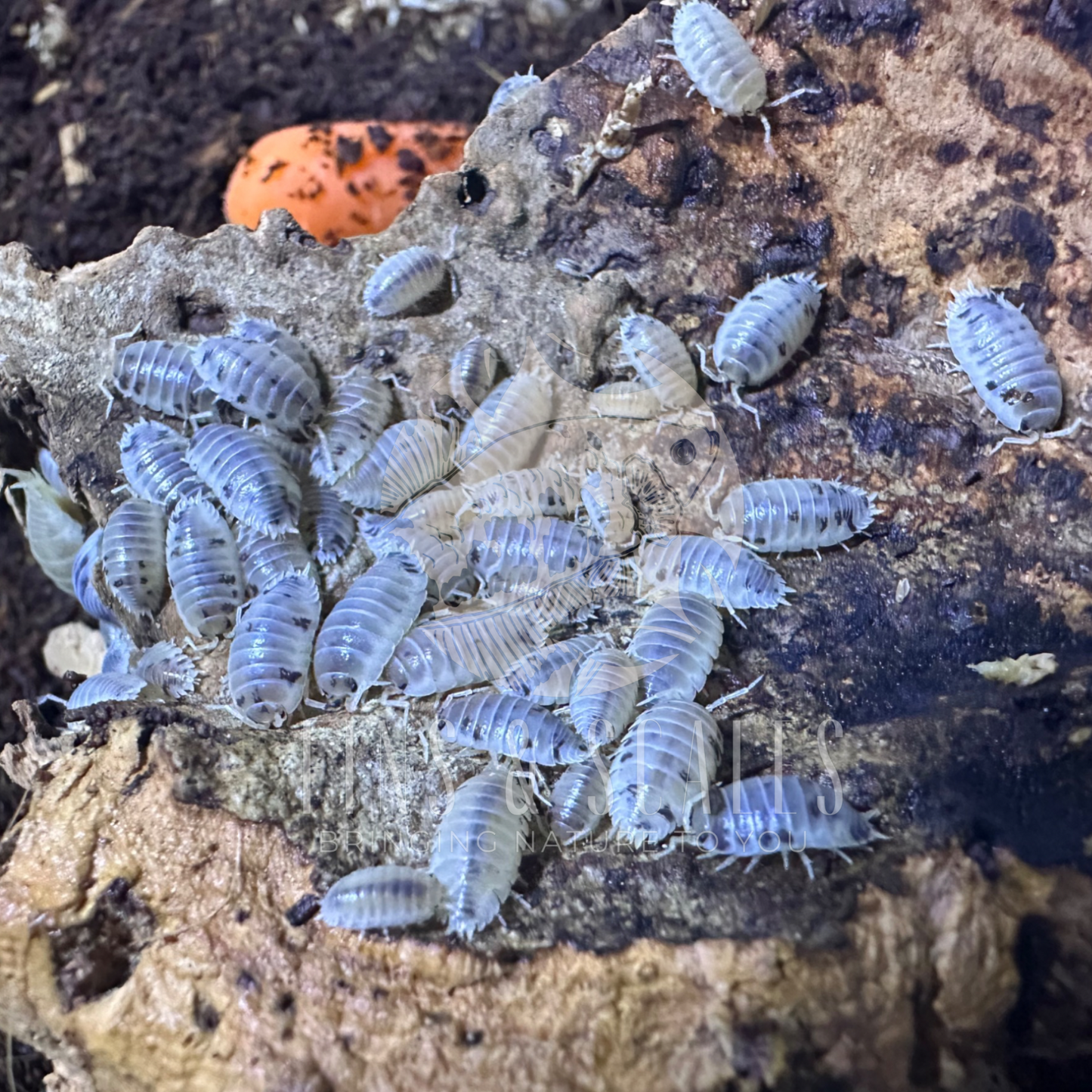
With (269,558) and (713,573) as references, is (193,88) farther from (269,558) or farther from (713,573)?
(713,573)

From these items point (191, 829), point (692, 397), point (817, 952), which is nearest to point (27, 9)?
point (692, 397)

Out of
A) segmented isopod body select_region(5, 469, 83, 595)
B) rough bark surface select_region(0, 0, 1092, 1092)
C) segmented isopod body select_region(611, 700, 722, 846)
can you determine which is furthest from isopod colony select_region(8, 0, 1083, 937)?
segmented isopod body select_region(5, 469, 83, 595)

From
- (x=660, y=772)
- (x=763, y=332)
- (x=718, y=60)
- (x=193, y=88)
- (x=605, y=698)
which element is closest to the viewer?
(x=660, y=772)

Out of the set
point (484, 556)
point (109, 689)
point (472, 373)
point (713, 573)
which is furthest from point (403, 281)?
point (109, 689)

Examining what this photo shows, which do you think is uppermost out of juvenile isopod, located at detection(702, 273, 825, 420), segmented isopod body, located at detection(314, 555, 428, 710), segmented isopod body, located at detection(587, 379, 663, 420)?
juvenile isopod, located at detection(702, 273, 825, 420)

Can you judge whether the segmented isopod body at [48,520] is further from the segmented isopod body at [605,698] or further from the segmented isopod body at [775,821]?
the segmented isopod body at [775,821]

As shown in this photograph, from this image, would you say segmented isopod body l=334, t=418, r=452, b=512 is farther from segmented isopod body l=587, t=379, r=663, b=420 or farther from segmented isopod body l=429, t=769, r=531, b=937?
segmented isopod body l=429, t=769, r=531, b=937

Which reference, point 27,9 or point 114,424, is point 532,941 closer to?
point 114,424
